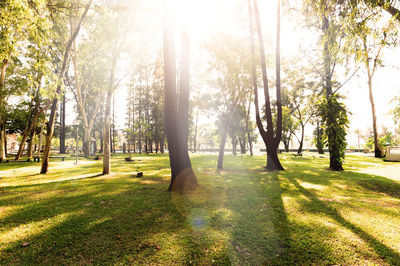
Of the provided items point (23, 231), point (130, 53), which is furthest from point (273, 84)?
point (23, 231)

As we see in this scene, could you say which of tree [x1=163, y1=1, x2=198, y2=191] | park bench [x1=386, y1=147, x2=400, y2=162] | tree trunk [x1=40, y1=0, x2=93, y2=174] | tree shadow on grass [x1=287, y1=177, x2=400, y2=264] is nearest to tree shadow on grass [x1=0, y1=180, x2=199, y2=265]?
tree [x1=163, y1=1, x2=198, y2=191]

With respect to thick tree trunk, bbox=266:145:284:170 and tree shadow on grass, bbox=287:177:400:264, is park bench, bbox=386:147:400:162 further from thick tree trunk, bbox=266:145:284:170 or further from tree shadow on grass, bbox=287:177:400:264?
tree shadow on grass, bbox=287:177:400:264

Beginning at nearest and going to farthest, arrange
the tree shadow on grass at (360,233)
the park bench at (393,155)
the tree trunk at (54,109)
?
1. the tree shadow on grass at (360,233)
2. the tree trunk at (54,109)
3. the park bench at (393,155)

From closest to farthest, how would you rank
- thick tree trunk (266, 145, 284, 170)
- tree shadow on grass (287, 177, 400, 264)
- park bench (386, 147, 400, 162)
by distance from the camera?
tree shadow on grass (287, 177, 400, 264)
thick tree trunk (266, 145, 284, 170)
park bench (386, 147, 400, 162)

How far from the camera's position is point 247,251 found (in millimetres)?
3072

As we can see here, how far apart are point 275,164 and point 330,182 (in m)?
4.34

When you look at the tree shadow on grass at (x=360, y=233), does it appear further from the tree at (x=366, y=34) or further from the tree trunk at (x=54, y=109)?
the tree trunk at (x=54, y=109)

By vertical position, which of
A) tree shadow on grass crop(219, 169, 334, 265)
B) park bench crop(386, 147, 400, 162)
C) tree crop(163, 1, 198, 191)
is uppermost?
tree crop(163, 1, 198, 191)

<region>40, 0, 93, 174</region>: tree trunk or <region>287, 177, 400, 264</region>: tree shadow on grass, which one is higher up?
<region>40, 0, 93, 174</region>: tree trunk

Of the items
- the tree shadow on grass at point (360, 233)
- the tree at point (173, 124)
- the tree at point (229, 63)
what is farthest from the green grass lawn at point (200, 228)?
the tree at point (229, 63)

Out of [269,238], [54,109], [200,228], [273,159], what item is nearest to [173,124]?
[200,228]

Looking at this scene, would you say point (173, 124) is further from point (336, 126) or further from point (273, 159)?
point (336, 126)

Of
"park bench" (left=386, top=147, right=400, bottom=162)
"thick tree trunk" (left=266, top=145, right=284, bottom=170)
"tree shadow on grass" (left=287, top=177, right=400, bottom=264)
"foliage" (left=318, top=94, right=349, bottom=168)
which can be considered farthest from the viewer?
"park bench" (left=386, top=147, right=400, bottom=162)

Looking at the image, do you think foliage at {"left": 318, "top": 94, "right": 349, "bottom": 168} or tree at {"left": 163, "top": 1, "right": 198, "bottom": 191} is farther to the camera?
foliage at {"left": 318, "top": 94, "right": 349, "bottom": 168}
